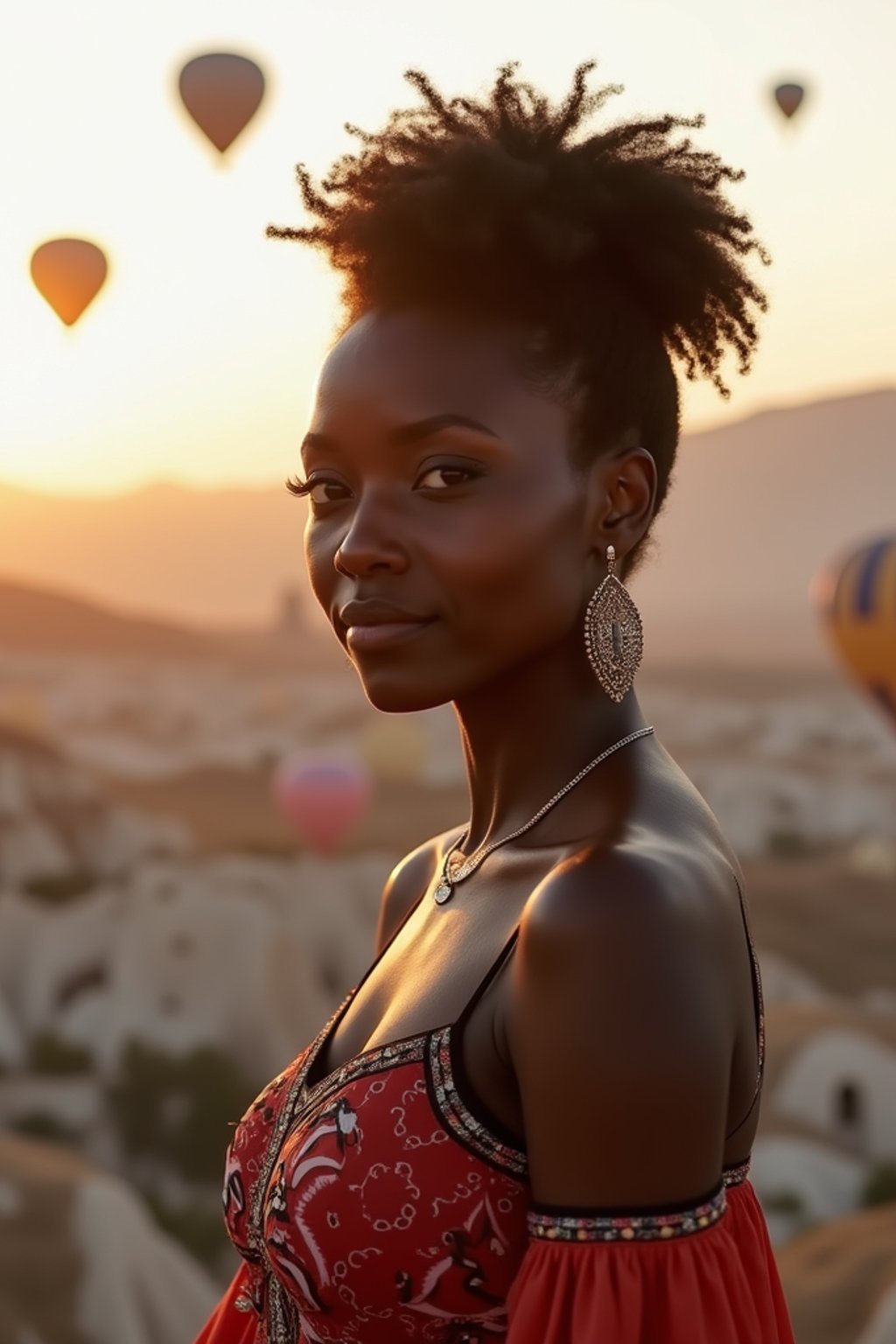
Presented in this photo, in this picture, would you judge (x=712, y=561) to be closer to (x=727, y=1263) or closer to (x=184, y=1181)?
(x=184, y=1181)

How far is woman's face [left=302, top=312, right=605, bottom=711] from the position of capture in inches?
83.7

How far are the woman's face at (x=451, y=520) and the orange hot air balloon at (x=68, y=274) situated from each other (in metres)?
16.4

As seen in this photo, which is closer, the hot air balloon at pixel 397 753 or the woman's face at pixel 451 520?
the woman's face at pixel 451 520

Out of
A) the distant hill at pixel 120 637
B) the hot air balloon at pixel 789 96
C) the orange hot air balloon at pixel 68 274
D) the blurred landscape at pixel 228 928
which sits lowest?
the blurred landscape at pixel 228 928

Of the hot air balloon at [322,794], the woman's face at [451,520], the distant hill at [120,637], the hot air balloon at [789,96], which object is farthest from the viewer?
the distant hill at [120,637]

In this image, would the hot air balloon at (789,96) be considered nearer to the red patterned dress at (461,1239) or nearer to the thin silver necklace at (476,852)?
the thin silver necklace at (476,852)

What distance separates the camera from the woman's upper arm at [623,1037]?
185 cm

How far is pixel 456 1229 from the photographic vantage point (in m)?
Result: 2.02

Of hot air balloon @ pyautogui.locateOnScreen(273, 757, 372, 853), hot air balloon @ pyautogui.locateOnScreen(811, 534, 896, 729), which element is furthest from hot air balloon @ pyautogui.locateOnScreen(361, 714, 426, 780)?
hot air balloon @ pyautogui.locateOnScreen(811, 534, 896, 729)

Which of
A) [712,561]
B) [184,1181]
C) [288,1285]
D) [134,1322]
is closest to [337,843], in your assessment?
[184,1181]

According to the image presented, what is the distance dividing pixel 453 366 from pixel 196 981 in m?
42.0

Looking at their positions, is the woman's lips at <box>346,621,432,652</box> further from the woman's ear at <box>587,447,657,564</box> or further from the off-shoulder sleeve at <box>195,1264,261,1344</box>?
the off-shoulder sleeve at <box>195,1264,261,1344</box>

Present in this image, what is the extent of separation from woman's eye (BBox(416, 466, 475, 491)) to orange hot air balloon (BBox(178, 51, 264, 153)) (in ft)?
56.4

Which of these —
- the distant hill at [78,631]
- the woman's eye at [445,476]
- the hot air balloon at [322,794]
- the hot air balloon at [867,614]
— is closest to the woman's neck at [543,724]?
the woman's eye at [445,476]
